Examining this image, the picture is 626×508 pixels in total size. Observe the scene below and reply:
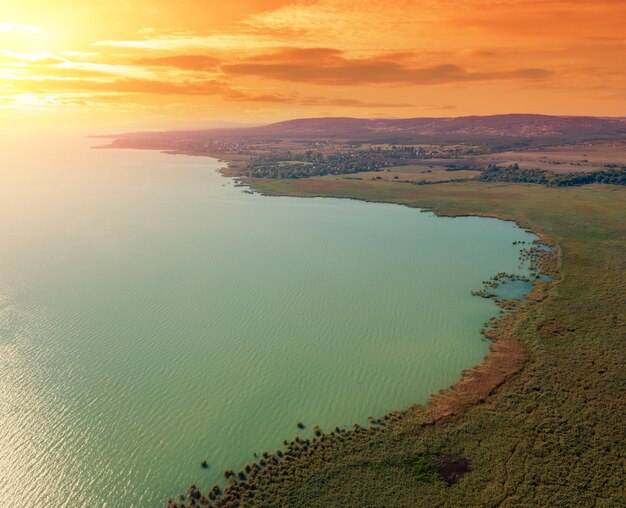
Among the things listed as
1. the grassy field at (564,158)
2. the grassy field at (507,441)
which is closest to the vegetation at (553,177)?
the grassy field at (564,158)

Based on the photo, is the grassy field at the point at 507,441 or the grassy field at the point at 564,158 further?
the grassy field at the point at 564,158

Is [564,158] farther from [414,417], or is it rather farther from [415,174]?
[414,417]

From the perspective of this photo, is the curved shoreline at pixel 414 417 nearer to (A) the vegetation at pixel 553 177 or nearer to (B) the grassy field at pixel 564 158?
(A) the vegetation at pixel 553 177

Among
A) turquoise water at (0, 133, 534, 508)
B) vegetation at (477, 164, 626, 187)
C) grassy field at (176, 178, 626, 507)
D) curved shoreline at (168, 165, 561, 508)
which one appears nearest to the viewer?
grassy field at (176, 178, 626, 507)

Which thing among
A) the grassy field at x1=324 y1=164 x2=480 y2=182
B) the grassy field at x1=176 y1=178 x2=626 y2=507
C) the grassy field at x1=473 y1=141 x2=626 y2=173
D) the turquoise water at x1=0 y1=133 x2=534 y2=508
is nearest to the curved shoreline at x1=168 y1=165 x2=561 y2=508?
the grassy field at x1=176 y1=178 x2=626 y2=507

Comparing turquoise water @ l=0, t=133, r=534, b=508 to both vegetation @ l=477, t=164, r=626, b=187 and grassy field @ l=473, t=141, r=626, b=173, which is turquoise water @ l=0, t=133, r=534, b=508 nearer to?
vegetation @ l=477, t=164, r=626, b=187
